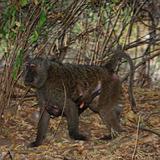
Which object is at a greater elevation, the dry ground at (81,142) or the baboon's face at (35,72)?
the baboon's face at (35,72)

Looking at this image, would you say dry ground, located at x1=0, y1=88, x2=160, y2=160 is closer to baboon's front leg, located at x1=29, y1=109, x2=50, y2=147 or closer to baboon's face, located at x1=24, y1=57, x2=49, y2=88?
baboon's front leg, located at x1=29, y1=109, x2=50, y2=147

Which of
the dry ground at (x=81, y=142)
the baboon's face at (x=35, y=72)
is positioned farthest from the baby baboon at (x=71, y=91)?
the dry ground at (x=81, y=142)

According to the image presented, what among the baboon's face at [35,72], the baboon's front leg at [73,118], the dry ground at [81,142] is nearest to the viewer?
the dry ground at [81,142]

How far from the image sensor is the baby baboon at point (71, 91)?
210 inches

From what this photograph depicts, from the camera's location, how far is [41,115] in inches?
215

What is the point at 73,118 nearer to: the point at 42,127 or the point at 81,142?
the point at 81,142

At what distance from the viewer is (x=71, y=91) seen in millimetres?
5449

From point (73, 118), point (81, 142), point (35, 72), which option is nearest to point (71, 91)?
point (73, 118)

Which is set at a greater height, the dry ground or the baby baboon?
the baby baboon

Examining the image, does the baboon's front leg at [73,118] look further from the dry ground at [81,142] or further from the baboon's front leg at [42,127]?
the baboon's front leg at [42,127]

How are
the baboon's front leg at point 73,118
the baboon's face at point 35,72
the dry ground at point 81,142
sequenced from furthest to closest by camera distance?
the baboon's front leg at point 73,118, the baboon's face at point 35,72, the dry ground at point 81,142

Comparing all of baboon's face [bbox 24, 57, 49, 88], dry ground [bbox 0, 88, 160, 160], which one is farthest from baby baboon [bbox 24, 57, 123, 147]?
dry ground [bbox 0, 88, 160, 160]

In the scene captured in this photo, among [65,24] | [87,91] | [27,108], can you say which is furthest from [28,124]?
[65,24]

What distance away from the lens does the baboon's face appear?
5176 millimetres
